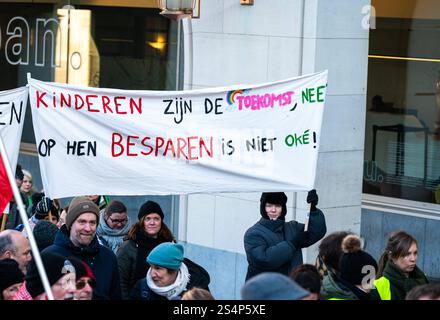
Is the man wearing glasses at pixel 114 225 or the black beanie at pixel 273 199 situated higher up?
the black beanie at pixel 273 199

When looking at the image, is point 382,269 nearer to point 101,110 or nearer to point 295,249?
point 295,249

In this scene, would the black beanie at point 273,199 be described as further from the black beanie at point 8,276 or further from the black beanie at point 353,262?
the black beanie at point 8,276

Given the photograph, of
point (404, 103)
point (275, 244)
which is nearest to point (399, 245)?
point (275, 244)

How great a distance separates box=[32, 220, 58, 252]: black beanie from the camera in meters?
8.24

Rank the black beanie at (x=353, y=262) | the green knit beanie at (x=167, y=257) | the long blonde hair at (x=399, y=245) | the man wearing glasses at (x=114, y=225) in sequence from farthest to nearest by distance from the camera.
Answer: the man wearing glasses at (x=114, y=225) < the long blonde hair at (x=399, y=245) < the green knit beanie at (x=167, y=257) < the black beanie at (x=353, y=262)

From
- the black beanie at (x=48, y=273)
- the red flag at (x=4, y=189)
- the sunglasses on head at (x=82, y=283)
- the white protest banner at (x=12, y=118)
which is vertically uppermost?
the white protest banner at (x=12, y=118)

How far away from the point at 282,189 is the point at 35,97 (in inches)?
74.5

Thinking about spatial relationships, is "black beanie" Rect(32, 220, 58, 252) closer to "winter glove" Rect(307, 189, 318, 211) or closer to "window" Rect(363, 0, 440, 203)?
"winter glove" Rect(307, 189, 318, 211)

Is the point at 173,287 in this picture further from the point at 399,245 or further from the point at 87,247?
the point at 399,245

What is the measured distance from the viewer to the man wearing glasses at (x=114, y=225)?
9.12m

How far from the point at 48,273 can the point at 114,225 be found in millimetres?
3080

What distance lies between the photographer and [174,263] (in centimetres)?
701

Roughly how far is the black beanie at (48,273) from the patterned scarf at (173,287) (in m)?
0.85

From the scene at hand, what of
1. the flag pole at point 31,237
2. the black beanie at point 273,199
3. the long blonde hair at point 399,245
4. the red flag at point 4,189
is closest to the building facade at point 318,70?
the black beanie at point 273,199
